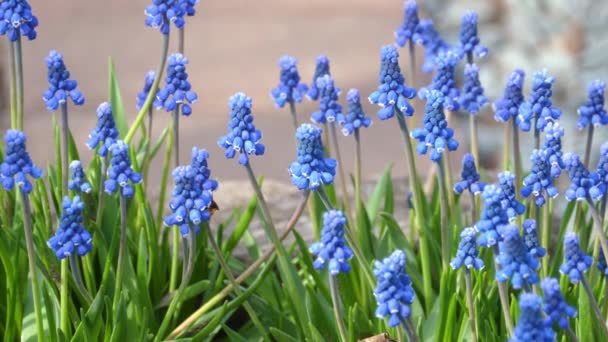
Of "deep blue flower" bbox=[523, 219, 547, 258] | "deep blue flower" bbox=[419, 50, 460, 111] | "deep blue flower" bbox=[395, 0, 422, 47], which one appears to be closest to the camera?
"deep blue flower" bbox=[523, 219, 547, 258]

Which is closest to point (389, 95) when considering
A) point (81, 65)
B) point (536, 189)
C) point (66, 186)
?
point (536, 189)

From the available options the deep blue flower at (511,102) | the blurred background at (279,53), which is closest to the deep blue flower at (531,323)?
the deep blue flower at (511,102)

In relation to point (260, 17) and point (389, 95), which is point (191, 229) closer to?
point (389, 95)

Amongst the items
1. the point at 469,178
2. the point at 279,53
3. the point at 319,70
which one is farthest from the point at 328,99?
the point at 279,53

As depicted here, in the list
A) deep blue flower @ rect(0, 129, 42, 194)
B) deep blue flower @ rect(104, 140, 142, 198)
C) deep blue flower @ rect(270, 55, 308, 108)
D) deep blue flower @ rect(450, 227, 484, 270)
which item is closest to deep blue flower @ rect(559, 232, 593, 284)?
deep blue flower @ rect(450, 227, 484, 270)

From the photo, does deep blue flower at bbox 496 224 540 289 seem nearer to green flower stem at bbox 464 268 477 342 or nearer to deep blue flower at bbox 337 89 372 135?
green flower stem at bbox 464 268 477 342

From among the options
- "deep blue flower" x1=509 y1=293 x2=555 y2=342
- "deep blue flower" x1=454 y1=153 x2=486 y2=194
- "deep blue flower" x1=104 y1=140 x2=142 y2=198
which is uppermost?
"deep blue flower" x1=104 y1=140 x2=142 y2=198

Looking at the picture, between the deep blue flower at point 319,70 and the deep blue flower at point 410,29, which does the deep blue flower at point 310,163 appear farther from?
the deep blue flower at point 410,29
